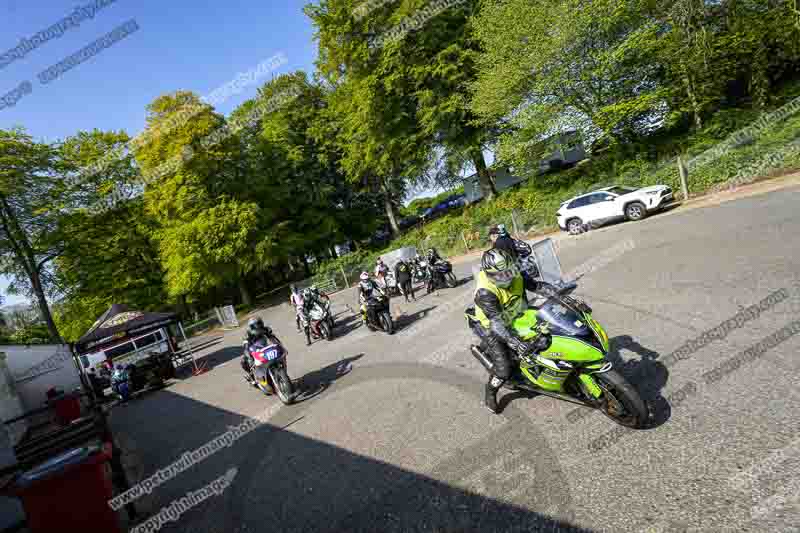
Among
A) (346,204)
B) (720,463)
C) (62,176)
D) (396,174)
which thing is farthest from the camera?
(346,204)

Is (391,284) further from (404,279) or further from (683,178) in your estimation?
(683,178)

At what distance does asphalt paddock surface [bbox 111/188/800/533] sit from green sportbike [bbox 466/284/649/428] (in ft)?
0.85

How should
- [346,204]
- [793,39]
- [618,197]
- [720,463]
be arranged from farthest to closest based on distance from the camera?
[346,204] < [793,39] < [618,197] < [720,463]

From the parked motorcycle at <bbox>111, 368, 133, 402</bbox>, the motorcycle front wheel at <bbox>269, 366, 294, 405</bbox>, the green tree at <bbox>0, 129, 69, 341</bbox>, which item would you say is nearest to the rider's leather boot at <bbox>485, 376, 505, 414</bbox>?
the motorcycle front wheel at <bbox>269, 366, 294, 405</bbox>

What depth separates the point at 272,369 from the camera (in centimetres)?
709

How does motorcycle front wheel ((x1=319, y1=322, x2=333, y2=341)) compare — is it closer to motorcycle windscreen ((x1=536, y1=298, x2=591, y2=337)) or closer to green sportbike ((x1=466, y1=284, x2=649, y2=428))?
green sportbike ((x1=466, y1=284, x2=649, y2=428))

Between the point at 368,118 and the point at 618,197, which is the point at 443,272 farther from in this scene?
the point at 368,118

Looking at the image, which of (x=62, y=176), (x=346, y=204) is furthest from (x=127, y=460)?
(x=346, y=204)

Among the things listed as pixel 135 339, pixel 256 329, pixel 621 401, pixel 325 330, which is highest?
pixel 135 339

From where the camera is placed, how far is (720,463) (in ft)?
9.23

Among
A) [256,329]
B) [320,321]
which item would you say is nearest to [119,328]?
[320,321]

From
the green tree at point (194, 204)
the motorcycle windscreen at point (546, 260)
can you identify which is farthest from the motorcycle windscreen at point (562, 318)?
the green tree at point (194, 204)

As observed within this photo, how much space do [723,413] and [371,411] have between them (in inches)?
159

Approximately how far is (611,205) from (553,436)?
12.8 meters
